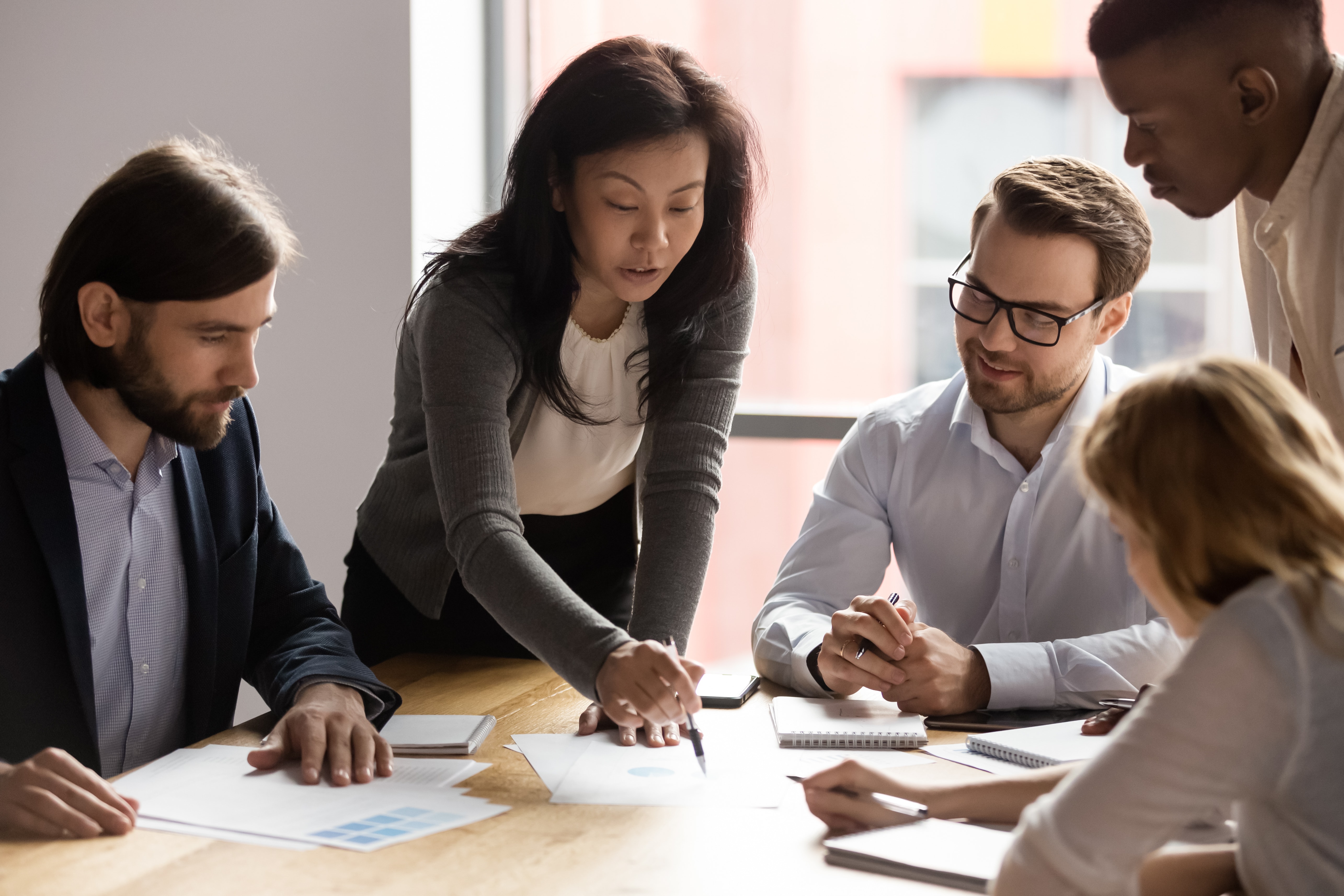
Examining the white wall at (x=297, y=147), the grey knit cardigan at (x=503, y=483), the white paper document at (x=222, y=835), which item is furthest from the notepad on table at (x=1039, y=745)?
the white wall at (x=297, y=147)

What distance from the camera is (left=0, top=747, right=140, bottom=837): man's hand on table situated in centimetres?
113

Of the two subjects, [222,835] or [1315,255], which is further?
[1315,255]

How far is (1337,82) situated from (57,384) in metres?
1.65

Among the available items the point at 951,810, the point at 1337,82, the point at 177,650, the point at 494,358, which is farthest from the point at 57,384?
the point at 1337,82

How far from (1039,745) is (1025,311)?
2.36 feet

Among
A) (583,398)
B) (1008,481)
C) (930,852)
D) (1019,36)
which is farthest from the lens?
(1019,36)

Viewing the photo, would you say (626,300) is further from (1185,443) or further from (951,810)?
(1185,443)

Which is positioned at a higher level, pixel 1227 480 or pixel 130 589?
pixel 1227 480

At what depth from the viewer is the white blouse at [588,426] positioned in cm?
182

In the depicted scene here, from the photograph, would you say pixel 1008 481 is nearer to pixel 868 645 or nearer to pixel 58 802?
pixel 868 645

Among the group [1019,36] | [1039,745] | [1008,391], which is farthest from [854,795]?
[1019,36]

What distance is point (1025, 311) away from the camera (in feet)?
6.09

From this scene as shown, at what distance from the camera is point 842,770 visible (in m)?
1.20

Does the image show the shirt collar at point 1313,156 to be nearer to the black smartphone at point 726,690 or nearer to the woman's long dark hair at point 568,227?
the woman's long dark hair at point 568,227
